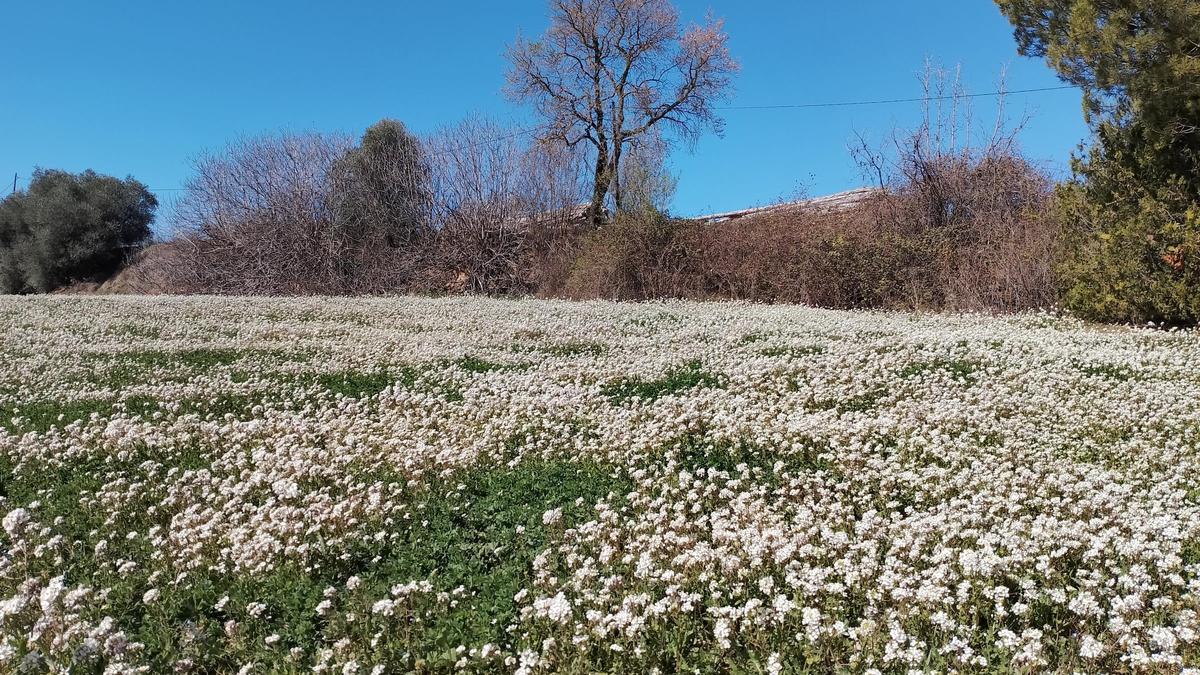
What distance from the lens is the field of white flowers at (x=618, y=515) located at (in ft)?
12.8

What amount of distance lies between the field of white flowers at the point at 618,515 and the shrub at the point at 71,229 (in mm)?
40993

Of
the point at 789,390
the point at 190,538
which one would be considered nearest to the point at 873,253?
the point at 789,390

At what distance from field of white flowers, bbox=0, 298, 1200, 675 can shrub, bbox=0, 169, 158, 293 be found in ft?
134

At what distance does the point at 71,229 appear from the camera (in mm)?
46062

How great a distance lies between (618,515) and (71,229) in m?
51.1

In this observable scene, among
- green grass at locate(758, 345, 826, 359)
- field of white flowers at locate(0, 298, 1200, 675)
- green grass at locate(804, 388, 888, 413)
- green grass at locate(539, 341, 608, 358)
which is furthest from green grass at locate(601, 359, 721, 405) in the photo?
green grass at locate(539, 341, 608, 358)

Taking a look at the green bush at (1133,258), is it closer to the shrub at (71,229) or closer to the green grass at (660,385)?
the green grass at (660,385)

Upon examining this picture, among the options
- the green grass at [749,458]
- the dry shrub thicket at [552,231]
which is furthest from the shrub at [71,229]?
the green grass at [749,458]

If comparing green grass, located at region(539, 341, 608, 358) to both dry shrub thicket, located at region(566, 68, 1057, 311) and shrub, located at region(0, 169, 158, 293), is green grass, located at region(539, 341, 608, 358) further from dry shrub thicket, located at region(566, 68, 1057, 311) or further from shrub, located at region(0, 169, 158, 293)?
shrub, located at region(0, 169, 158, 293)

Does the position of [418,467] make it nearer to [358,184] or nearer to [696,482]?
[696,482]

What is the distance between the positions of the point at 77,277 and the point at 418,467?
4981 cm

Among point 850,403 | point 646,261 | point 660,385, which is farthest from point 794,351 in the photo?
point 646,261

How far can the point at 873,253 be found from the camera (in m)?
22.1

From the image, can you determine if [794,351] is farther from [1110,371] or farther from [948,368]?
[1110,371]
